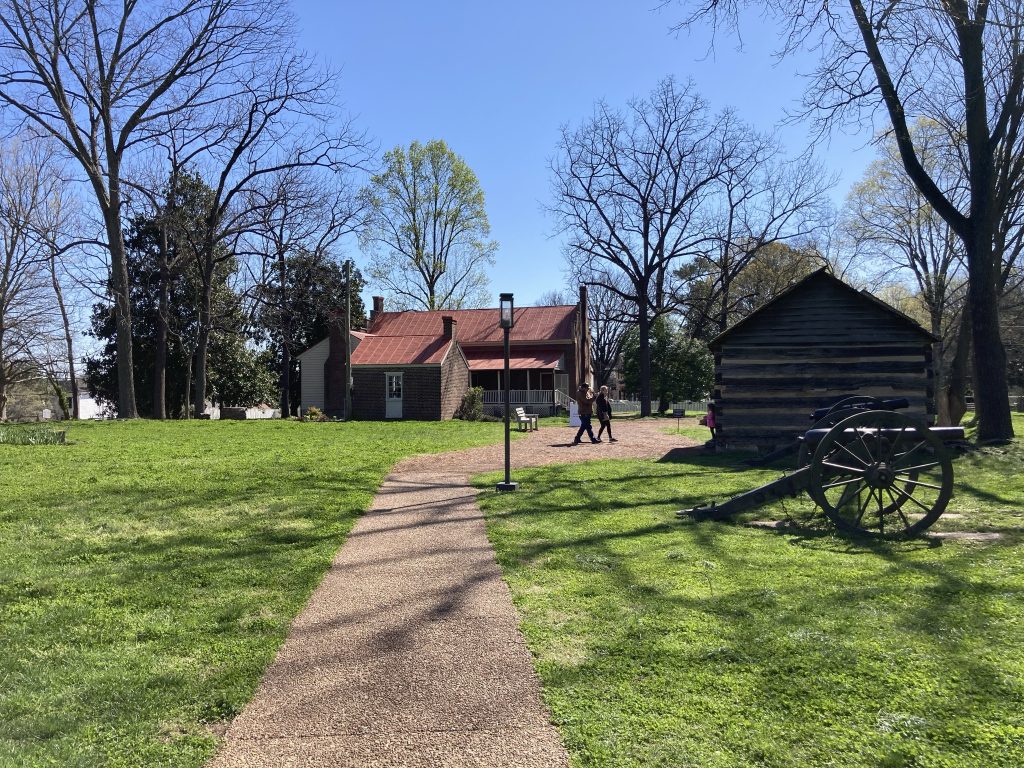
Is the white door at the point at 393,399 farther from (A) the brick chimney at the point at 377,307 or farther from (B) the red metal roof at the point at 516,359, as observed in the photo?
(A) the brick chimney at the point at 377,307

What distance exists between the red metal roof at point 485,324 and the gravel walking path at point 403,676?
3713cm

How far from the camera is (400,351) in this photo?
110ft

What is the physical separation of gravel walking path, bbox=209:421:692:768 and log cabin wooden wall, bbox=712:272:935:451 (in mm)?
10227

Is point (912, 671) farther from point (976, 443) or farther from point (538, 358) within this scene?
point (538, 358)

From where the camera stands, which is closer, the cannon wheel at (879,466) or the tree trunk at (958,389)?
the cannon wheel at (879,466)

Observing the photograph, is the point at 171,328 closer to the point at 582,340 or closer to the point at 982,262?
the point at 582,340

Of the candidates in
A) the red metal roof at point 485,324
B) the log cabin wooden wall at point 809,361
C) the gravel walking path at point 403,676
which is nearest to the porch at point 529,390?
the red metal roof at point 485,324

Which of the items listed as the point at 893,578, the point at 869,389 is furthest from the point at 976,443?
the point at 893,578

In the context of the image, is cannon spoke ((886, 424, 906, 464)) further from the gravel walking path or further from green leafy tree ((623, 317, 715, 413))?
green leafy tree ((623, 317, 715, 413))

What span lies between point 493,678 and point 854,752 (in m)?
1.78

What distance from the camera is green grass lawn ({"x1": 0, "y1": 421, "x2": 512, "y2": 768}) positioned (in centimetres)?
331

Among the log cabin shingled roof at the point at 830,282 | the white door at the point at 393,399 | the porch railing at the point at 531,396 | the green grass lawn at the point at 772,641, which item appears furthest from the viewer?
Answer: the porch railing at the point at 531,396

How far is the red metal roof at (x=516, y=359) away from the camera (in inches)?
1593

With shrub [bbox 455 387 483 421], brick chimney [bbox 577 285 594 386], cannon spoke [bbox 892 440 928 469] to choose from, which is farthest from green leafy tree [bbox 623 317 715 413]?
cannon spoke [bbox 892 440 928 469]
